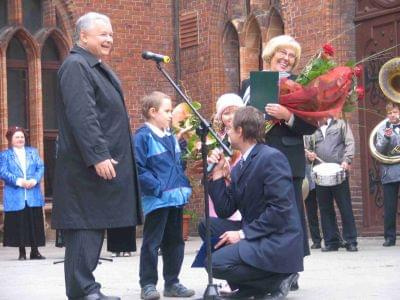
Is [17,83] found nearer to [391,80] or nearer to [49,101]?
[49,101]

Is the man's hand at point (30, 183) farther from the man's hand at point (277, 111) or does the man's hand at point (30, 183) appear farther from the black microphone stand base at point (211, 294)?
the black microphone stand base at point (211, 294)

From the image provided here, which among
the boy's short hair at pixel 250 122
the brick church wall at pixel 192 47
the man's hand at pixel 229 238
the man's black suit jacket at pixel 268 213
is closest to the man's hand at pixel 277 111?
the boy's short hair at pixel 250 122

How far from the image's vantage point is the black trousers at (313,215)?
14.5m

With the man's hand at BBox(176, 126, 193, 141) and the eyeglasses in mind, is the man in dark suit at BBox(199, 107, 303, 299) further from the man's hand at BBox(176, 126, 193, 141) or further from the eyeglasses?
the man's hand at BBox(176, 126, 193, 141)

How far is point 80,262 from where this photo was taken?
749 centimetres

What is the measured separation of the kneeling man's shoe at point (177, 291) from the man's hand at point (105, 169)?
154 cm

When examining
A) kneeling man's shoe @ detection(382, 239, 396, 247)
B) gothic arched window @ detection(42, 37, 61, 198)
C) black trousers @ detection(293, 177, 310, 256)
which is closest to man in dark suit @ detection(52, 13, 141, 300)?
black trousers @ detection(293, 177, 310, 256)

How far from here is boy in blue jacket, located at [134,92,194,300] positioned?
852 centimetres

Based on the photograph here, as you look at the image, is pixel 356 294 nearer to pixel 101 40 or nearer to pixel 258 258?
pixel 258 258

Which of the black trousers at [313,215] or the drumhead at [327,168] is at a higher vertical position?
the drumhead at [327,168]

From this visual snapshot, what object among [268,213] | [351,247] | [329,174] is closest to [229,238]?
[268,213]

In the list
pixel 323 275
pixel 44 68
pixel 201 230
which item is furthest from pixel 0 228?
pixel 201 230

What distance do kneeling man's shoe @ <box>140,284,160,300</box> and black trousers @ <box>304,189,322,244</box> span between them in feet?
20.7

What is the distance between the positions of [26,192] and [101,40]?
23.6ft
